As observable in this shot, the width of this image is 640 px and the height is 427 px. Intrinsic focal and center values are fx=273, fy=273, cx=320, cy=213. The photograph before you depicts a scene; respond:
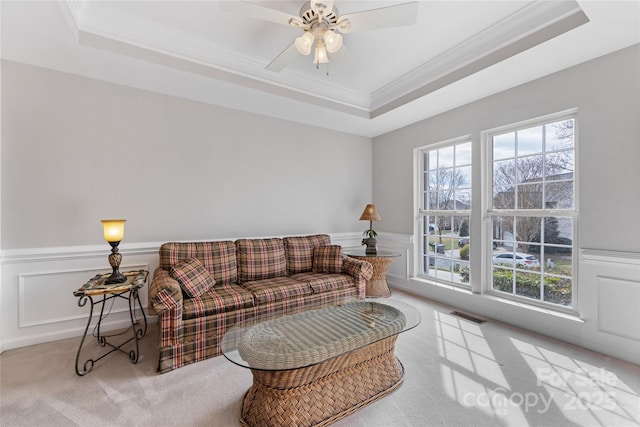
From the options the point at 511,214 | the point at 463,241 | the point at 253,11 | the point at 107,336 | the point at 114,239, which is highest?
the point at 253,11

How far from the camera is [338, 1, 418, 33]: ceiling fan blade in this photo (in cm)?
183

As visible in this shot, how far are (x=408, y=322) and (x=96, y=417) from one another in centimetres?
211

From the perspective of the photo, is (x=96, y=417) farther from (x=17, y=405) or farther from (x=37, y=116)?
(x=37, y=116)

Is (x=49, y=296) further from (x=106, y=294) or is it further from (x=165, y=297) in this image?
(x=165, y=297)

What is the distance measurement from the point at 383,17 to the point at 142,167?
287 cm

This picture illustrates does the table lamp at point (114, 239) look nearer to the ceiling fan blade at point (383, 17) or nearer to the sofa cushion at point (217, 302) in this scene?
the sofa cushion at point (217, 302)

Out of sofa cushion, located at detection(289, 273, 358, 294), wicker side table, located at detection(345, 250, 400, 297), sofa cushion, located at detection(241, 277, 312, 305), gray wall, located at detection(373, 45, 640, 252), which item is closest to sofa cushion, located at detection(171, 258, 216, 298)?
sofa cushion, located at detection(241, 277, 312, 305)

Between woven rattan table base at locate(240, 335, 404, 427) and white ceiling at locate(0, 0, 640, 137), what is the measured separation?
2419 millimetres

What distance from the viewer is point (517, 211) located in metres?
3.07

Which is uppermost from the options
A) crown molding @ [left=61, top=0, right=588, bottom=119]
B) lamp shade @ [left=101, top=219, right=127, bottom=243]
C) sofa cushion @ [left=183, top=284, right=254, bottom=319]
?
crown molding @ [left=61, top=0, right=588, bottom=119]

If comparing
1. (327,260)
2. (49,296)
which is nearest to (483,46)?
(327,260)

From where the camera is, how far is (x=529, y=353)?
2395 mm

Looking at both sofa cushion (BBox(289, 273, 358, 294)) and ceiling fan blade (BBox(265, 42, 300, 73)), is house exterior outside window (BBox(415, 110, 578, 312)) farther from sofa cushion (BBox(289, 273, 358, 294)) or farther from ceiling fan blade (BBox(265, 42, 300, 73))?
ceiling fan blade (BBox(265, 42, 300, 73))

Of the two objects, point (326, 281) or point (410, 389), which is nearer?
point (410, 389)
